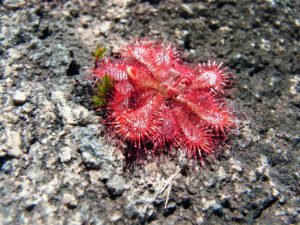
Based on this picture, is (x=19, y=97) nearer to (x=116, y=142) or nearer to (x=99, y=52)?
(x=99, y=52)

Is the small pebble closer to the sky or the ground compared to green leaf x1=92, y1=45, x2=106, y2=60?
closer to the ground

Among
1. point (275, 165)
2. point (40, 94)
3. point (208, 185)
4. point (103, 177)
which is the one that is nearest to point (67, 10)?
point (40, 94)

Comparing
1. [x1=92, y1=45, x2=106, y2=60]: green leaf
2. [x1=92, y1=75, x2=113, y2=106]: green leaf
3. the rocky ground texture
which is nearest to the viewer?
the rocky ground texture

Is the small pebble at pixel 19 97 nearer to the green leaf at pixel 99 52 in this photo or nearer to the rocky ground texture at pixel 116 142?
the rocky ground texture at pixel 116 142

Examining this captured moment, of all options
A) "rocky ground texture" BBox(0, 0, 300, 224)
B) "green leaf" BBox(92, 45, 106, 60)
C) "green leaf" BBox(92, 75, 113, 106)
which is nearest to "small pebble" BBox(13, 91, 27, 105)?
"rocky ground texture" BBox(0, 0, 300, 224)

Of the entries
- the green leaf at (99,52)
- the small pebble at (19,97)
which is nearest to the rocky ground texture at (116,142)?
the small pebble at (19,97)

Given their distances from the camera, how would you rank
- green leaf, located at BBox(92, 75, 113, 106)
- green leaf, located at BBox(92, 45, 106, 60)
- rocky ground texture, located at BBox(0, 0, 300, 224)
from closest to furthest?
rocky ground texture, located at BBox(0, 0, 300, 224) < green leaf, located at BBox(92, 75, 113, 106) < green leaf, located at BBox(92, 45, 106, 60)

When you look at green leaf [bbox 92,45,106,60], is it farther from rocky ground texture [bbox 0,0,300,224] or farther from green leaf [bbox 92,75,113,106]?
green leaf [bbox 92,75,113,106]

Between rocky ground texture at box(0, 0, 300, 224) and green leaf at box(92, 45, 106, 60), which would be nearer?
rocky ground texture at box(0, 0, 300, 224)

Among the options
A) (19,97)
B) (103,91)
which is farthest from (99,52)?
(19,97)
